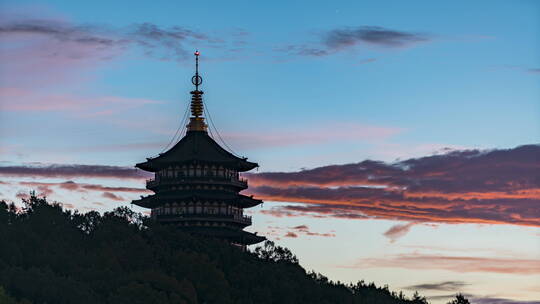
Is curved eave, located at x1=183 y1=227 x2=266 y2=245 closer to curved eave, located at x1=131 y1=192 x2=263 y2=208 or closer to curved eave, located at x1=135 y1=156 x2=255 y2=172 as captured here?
curved eave, located at x1=131 y1=192 x2=263 y2=208

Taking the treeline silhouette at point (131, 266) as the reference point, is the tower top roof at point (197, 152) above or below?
above

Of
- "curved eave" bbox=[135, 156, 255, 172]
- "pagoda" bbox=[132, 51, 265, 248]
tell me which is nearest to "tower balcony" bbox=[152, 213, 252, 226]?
"pagoda" bbox=[132, 51, 265, 248]

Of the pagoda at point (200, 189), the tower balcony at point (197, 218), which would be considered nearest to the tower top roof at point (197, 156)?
the pagoda at point (200, 189)

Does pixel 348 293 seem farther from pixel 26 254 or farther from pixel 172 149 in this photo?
pixel 26 254

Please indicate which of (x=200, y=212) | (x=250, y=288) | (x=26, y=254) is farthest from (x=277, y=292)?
(x=26, y=254)

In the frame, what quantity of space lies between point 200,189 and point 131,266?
1946 cm

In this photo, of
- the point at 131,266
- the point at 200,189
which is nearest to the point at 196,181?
the point at 200,189

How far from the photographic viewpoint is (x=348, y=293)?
405ft

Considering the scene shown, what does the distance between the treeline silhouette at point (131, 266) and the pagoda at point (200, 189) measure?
437 cm

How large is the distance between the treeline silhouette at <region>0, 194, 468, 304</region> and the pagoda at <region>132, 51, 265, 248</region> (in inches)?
172

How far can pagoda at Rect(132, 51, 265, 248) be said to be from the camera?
128000 mm

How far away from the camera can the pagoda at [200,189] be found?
420ft

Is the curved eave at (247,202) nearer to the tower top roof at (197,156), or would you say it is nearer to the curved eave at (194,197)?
the curved eave at (194,197)

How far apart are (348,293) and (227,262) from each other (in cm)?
1292
